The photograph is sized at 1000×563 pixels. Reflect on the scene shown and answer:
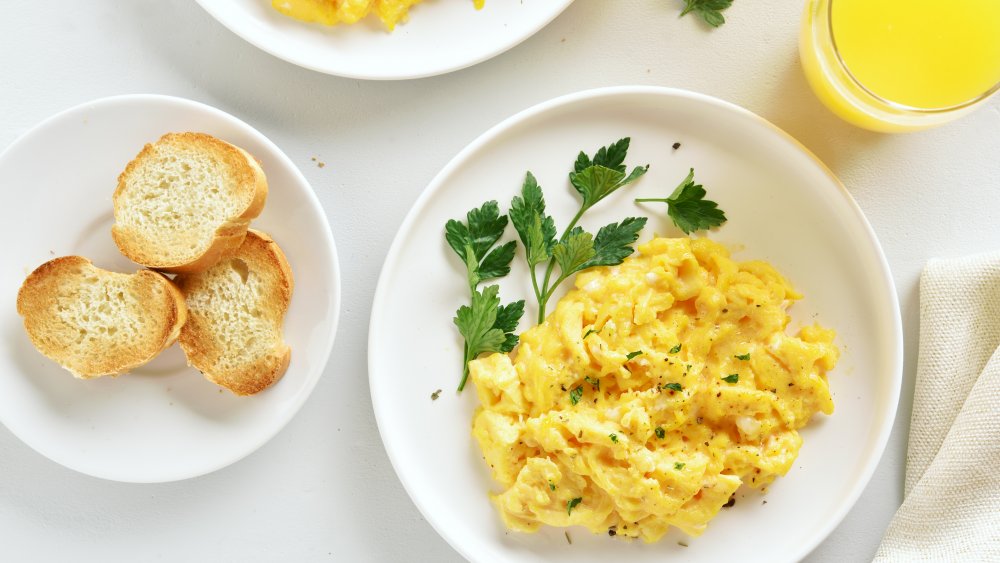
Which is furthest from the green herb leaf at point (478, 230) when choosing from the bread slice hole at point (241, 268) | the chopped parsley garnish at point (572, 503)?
the chopped parsley garnish at point (572, 503)

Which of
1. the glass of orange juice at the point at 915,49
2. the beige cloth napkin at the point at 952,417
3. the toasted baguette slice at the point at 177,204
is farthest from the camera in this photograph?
the beige cloth napkin at the point at 952,417

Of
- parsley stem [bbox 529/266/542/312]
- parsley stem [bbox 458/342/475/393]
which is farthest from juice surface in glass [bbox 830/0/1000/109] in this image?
parsley stem [bbox 458/342/475/393]

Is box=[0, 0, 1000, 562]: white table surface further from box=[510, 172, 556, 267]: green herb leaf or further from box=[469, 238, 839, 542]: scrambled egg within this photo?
box=[469, 238, 839, 542]: scrambled egg

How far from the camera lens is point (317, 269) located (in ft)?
7.44

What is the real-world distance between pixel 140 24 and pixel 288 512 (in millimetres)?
1548

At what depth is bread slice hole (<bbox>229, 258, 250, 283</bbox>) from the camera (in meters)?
2.29

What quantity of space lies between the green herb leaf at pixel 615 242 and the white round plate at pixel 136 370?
0.73 metres

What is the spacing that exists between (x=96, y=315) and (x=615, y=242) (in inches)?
57.9

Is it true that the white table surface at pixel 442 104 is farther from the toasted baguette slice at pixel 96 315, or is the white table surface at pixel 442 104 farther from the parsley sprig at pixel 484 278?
the toasted baguette slice at pixel 96 315

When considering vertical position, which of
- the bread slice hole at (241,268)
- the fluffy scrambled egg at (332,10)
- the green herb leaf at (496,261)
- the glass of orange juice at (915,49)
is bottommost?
the green herb leaf at (496,261)

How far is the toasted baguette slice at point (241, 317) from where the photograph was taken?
2.25 metres

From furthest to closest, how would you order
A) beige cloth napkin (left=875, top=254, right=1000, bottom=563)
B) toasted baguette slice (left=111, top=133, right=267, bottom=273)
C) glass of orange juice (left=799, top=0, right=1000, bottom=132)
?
beige cloth napkin (left=875, top=254, right=1000, bottom=563)
toasted baguette slice (left=111, top=133, right=267, bottom=273)
glass of orange juice (left=799, top=0, right=1000, bottom=132)

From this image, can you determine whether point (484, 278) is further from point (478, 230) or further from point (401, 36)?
point (401, 36)

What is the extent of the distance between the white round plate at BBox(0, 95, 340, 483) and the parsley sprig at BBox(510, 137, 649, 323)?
1.82 feet
